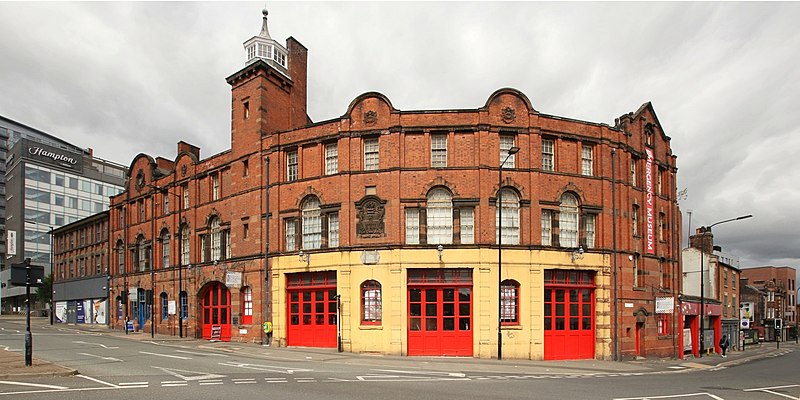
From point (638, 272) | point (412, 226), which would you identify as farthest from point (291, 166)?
point (638, 272)

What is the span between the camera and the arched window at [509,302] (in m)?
27.6

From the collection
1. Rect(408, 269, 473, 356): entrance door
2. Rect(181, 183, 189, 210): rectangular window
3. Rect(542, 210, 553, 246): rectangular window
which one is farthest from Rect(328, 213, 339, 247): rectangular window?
Rect(181, 183, 189, 210): rectangular window

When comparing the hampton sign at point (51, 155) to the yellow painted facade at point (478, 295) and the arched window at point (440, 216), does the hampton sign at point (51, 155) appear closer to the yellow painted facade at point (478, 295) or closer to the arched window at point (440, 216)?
the yellow painted facade at point (478, 295)

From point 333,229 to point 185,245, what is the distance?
1569 cm

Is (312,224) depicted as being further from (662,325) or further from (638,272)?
(662,325)

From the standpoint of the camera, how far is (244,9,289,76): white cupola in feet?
114

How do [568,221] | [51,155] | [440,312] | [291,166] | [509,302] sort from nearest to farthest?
[440,312]
[509,302]
[568,221]
[291,166]
[51,155]

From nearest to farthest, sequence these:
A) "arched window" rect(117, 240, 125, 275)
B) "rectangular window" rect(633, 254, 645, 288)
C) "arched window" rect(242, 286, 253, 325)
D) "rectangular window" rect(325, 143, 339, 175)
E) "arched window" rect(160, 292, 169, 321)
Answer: "rectangular window" rect(325, 143, 339, 175) < "rectangular window" rect(633, 254, 645, 288) < "arched window" rect(242, 286, 253, 325) < "arched window" rect(160, 292, 169, 321) < "arched window" rect(117, 240, 125, 275)

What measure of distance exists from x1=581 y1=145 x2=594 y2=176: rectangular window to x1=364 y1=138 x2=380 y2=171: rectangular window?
10776mm

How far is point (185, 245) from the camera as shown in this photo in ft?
133

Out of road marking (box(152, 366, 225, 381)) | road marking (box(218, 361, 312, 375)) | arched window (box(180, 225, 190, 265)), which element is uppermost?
arched window (box(180, 225, 190, 265))

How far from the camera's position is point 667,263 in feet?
116

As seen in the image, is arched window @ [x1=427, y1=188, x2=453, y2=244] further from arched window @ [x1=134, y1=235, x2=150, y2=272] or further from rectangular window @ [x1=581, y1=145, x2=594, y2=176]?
arched window @ [x1=134, y1=235, x2=150, y2=272]

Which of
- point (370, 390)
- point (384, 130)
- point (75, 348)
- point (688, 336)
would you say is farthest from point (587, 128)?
point (75, 348)
